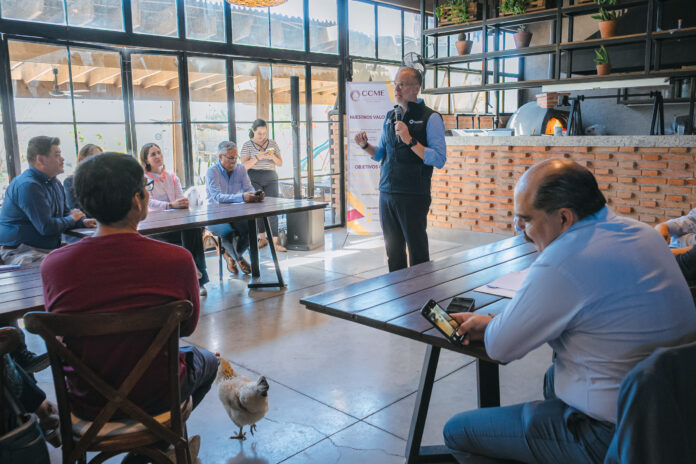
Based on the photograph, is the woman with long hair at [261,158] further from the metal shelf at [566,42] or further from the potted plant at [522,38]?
the potted plant at [522,38]

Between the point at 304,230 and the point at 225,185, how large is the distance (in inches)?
59.0

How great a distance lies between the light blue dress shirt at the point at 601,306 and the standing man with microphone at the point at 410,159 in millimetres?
2176

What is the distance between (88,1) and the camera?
535 centimetres

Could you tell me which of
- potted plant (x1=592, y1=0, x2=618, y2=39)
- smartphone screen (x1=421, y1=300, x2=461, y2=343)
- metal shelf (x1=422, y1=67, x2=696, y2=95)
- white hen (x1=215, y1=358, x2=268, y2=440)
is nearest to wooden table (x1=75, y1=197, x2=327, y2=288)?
white hen (x1=215, y1=358, x2=268, y2=440)

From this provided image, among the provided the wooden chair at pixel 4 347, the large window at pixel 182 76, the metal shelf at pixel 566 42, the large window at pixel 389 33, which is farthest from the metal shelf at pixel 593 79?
the wooden chair at pixel 4 347

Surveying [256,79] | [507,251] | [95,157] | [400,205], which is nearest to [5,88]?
[256,79]

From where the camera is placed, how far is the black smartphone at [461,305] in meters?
1.82

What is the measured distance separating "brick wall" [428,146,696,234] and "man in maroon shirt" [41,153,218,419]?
5250mm

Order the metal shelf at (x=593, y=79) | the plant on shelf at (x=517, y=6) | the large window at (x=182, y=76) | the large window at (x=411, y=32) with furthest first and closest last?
the large window at (x=411, y=32) < the plant on shelf at (x=517, y=6) < the metal shelf at (x=593, y=79) < the large window at (x=182, y=76)

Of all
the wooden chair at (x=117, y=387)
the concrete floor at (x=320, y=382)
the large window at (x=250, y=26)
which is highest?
the large window at (x=250, y=26)

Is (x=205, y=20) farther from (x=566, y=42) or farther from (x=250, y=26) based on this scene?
(x=566, y=42)

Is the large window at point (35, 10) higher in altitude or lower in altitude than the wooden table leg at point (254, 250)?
higher

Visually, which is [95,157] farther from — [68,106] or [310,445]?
[68,106]

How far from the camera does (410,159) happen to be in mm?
3574
